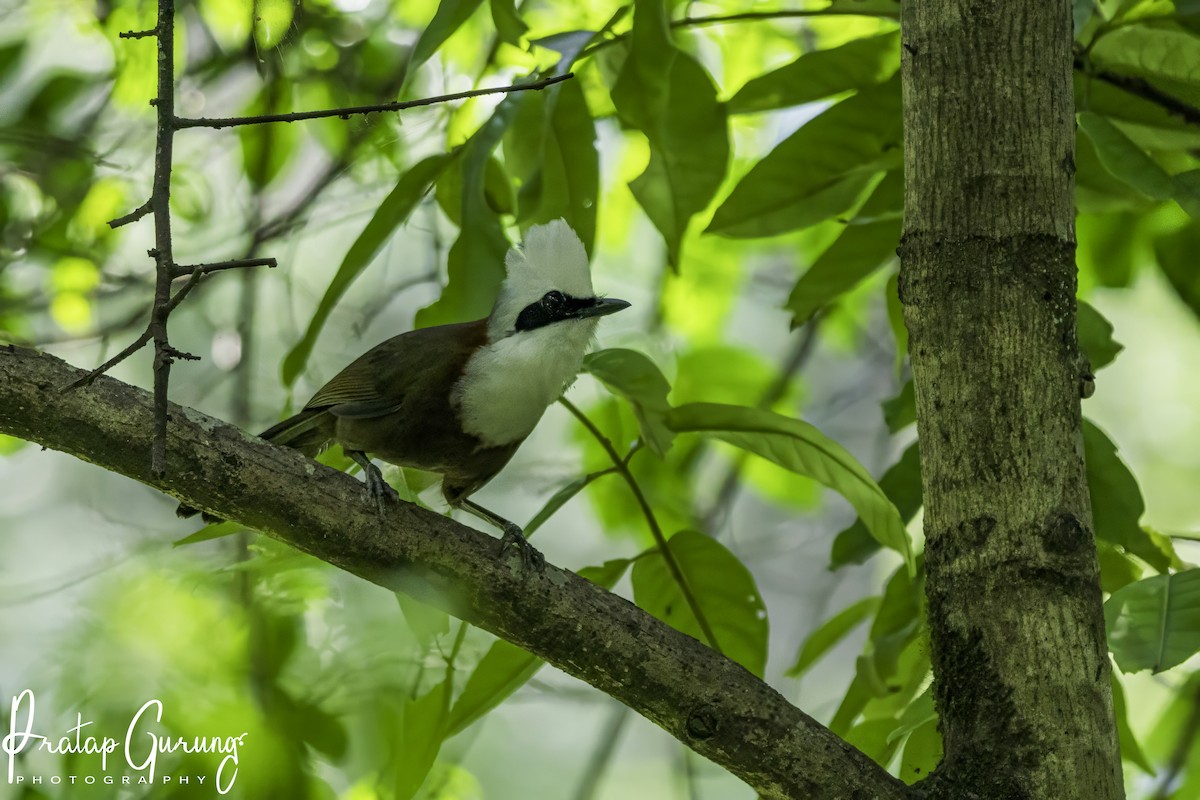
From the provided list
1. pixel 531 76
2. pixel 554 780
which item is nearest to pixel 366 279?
pixel 554 780

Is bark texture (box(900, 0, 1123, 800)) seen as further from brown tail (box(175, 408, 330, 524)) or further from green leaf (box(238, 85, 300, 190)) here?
green leaf (box(238, 85, 300, 190))

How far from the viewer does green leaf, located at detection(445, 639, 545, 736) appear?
2.38 meters

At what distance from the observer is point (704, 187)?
2.56m

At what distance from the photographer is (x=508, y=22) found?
2.28 m

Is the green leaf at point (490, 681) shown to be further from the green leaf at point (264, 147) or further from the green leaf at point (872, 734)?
the green leaf at point (264, 147)

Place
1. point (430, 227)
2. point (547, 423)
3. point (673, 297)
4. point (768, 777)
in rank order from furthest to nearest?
point (547, 423) → point (673, 297) → point (430, 227) → point (768, 777)

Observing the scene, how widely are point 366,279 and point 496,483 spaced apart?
124cm

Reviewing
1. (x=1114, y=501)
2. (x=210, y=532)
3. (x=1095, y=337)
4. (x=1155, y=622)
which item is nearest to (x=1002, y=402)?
(x=1155, y=622)

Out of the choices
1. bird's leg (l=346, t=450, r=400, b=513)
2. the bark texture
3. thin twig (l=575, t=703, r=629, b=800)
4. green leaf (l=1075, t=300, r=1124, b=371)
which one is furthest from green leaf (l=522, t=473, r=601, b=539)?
thin twig (l=575, t=703, r=629, b=800)

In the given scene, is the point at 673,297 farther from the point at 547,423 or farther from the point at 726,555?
the point at 726,555

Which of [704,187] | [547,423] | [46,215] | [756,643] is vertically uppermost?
[547,423]

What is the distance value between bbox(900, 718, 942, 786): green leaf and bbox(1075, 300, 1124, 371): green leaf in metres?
0.85

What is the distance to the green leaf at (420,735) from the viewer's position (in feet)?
7.46

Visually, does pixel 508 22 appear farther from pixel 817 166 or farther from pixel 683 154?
pixel 817 166
